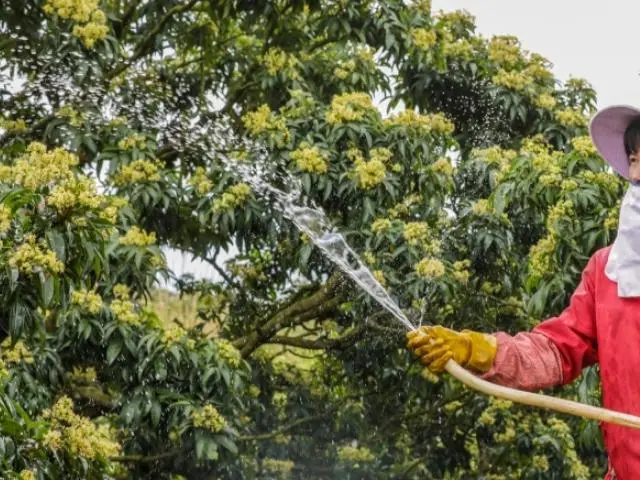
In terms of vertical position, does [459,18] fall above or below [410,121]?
above

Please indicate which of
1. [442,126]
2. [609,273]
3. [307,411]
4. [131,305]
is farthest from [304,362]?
[609,273]

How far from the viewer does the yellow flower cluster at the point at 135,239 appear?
6016 mm

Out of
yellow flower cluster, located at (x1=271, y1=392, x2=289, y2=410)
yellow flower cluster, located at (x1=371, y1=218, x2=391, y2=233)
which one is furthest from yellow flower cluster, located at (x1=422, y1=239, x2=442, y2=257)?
yellow flower cluster, located at (x1=271, y1=392, x2=289, y2=410)

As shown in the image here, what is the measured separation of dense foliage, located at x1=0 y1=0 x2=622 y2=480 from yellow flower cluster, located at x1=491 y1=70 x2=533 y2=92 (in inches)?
0.5

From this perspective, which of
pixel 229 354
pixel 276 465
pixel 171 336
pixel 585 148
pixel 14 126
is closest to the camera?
pixel 585 148

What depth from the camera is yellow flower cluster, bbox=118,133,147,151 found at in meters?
6.62

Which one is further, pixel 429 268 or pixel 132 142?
pixel 132 142

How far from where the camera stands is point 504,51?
8008 millimetres

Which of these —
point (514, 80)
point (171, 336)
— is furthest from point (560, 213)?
point (514, 80)

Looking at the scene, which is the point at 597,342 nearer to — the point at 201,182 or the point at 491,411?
the point at 201,182

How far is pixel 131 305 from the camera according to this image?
6.00 metres

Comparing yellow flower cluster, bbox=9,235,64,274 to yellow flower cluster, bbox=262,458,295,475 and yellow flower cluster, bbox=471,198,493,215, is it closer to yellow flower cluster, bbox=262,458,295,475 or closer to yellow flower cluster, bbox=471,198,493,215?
yellow flower cluster, bbox=471,198,493,215

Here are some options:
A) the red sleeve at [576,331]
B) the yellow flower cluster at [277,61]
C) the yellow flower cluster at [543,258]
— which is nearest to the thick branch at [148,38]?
the yellow flower cluster at [277,61]

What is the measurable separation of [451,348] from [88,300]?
305 centimetres
